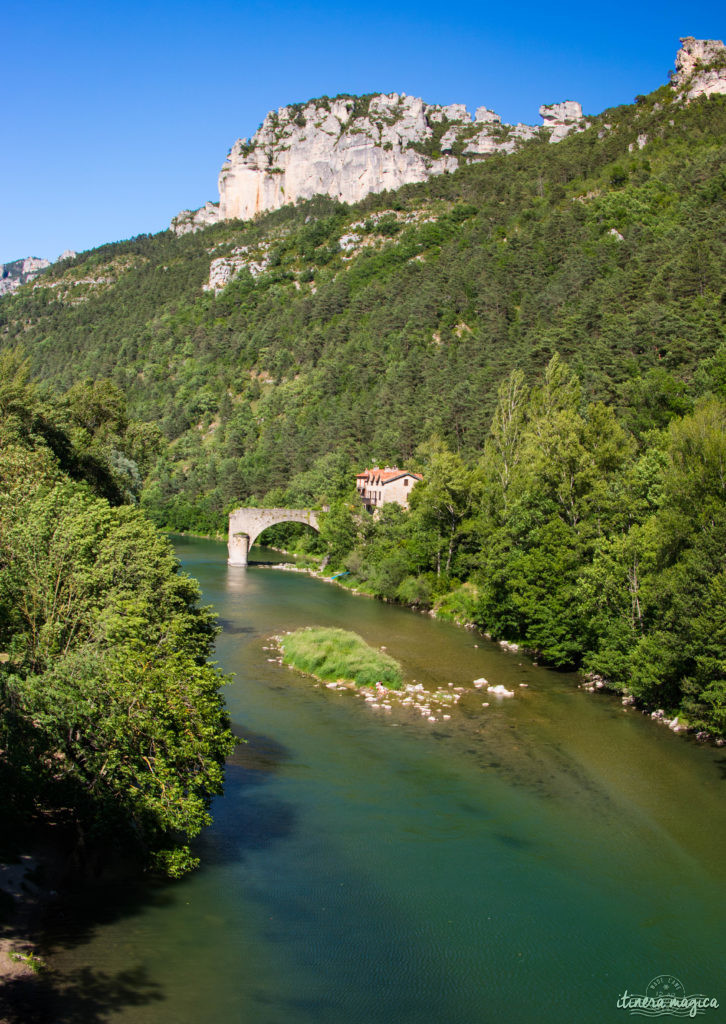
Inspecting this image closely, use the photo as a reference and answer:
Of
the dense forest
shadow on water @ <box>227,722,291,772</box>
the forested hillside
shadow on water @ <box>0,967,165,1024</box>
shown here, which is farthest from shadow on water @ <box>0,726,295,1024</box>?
the forested hillside

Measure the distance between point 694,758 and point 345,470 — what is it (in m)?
55.5

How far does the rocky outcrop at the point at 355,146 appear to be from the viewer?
156m

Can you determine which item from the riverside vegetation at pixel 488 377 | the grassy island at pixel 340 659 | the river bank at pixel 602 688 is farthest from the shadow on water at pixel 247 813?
the riverside vegetation at pixel 488 377

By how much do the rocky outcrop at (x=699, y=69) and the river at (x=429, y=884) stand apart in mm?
115678

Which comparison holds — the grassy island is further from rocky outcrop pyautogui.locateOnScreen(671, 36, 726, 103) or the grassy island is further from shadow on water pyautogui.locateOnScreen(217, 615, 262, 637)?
rocky outcrop pyautogui.locateOnScreen(671, 36, 726, 103)

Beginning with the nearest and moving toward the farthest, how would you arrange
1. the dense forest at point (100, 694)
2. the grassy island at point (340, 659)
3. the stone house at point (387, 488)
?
1. the dense forest at point (100, 694)
2. the grassy island at point (340, 659)
3. the stone house at point (387, 488)

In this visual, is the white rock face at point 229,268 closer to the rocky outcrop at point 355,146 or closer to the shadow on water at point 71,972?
the rocky outcrop at point 355,146

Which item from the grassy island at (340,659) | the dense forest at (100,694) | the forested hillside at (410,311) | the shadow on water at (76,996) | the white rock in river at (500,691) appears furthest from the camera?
the forested hillside at (410,311)

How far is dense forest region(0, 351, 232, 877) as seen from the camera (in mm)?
13641

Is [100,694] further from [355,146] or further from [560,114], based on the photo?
[560,114]

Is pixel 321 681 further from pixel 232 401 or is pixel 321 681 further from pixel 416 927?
pixel 232 401

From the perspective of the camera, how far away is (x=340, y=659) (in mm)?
30797

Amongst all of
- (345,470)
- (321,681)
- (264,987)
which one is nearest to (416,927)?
(264,987)

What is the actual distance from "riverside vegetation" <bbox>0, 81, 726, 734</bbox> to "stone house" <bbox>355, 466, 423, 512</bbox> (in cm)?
231
